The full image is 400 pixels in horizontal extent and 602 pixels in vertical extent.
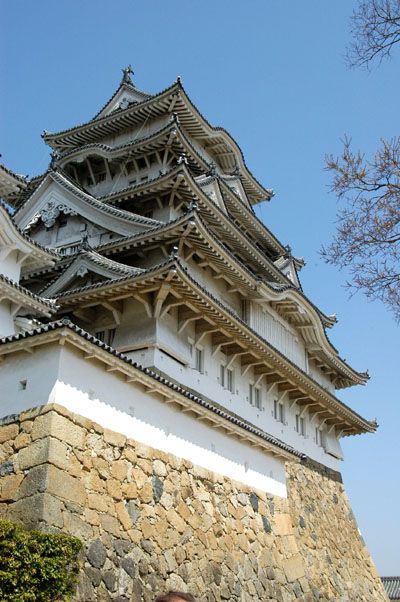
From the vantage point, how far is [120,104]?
26.6 metres

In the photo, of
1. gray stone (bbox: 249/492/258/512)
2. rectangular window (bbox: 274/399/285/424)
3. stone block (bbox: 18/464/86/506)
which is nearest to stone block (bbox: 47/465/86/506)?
stone block (bbox: 18/464/86/506)

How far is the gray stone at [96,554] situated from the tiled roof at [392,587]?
3806 cm

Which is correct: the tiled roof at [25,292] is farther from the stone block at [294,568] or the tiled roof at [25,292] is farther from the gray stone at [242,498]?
the stone block at [294,568]

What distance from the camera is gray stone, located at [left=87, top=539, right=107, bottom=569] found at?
8.57 m

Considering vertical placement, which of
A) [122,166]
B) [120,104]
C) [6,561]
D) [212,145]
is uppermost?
[120,104]

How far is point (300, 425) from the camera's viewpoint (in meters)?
22.4

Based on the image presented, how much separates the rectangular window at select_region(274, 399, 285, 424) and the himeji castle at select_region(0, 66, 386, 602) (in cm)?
7

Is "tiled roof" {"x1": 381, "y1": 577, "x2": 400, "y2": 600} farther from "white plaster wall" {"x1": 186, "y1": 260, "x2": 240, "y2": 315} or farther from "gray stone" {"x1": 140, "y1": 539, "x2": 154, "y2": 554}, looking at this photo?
"gray stone" {"x1": 140, "y1": 539, "x2": 154, "y2": 554}

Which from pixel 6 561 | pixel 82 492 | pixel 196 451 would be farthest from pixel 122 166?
pixel 6 561

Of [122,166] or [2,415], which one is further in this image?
[122,166]

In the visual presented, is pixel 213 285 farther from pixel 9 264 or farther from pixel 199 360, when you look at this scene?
pixel 9 264

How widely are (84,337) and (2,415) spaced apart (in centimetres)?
166

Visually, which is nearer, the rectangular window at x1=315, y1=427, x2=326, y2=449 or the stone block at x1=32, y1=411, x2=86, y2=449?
the stone block at x1=32, y1=411, x2=86, y2=449

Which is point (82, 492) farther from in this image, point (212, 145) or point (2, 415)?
point (212, 145)
